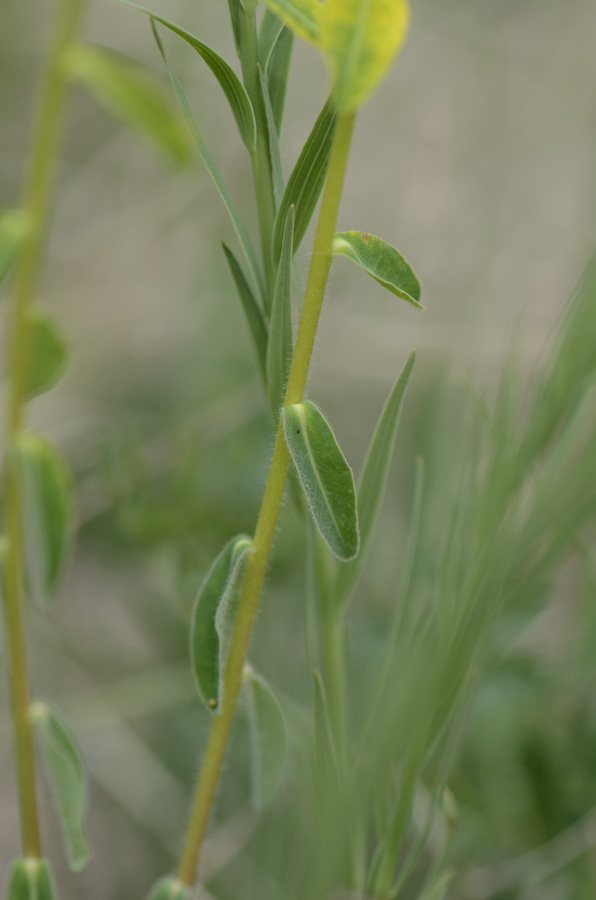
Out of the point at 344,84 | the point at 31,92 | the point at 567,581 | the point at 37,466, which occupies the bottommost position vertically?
the point at 567,581

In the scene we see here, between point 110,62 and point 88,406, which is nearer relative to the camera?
point 110,62

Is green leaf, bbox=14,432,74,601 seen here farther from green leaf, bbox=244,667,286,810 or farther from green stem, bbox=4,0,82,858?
green leaf, bbox=244,667,286,810

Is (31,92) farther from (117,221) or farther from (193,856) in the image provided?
Answer: (193,856)

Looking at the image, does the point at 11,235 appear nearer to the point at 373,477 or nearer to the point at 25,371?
the point at 25,371

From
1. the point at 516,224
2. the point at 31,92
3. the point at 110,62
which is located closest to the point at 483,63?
the point at 516,224

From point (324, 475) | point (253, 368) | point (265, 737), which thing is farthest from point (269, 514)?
point (253, 368)

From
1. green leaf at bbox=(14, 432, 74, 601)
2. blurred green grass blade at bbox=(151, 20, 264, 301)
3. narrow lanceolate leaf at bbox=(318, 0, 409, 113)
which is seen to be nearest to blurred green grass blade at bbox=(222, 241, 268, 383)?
blurred green grass blade at bbox=(151, 20, 264, 301)
